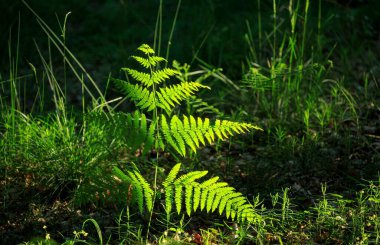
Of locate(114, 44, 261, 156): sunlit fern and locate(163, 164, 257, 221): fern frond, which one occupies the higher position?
locate(114, 44, 261, 156): sunlit fern

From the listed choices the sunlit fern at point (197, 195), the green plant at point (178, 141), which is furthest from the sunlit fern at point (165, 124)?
the sunlit fern at point (197, 195)

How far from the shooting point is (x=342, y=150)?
156 inches

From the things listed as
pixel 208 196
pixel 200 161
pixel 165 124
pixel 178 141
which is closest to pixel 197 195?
pixel 208 196

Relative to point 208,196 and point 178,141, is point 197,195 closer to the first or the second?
point 208,196

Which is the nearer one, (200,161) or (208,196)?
(208,196)

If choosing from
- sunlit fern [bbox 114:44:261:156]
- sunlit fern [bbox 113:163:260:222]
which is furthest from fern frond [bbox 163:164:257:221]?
sunlit fern [bbox 114:44:261:156]

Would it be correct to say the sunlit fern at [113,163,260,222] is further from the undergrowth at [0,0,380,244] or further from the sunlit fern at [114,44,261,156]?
the sunlit fern at [114,44,261,156]

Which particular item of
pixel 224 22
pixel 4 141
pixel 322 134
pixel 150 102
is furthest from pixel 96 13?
pixel 150 102

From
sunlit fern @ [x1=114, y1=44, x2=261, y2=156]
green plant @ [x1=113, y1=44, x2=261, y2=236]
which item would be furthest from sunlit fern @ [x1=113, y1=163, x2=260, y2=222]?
sunlit fern @ [x1=114, y1=44, x2=261, y2=156]

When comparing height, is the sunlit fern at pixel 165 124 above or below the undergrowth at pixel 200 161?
above

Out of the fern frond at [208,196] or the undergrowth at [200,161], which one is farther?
the undergrowth at [200,161]

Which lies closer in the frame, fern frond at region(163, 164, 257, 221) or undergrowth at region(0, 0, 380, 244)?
fern frond at region(163, 164, 257, 221)

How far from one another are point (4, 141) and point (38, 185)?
0.47 metres

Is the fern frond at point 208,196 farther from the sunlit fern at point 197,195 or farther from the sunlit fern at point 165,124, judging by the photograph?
the sunlit fern at point 165,124
